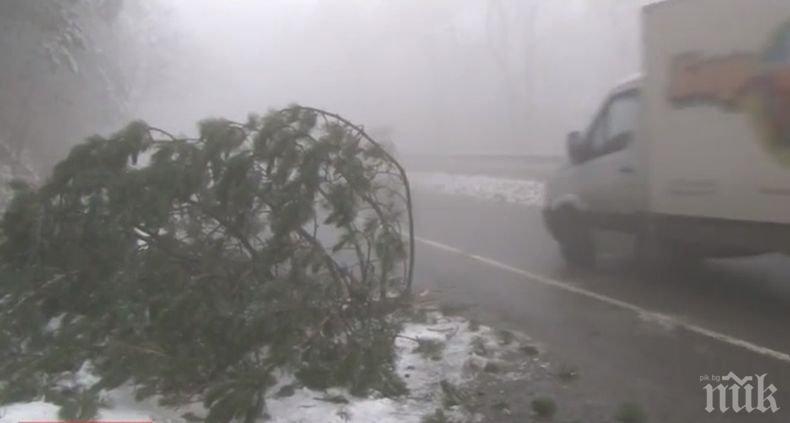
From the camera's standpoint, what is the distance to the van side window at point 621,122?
10219 mm

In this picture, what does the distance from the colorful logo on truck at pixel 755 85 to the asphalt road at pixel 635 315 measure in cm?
157

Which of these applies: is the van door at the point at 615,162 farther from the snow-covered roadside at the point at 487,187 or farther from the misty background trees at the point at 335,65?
the misty background trees at the point at 335,65

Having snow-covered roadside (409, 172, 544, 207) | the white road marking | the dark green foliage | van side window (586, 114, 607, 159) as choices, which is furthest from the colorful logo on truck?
snow-covered roadside (409, 172, 544, 207)

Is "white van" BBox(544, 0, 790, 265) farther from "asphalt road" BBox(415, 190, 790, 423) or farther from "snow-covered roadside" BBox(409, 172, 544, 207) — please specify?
"snow-covered roadside" BBox(409, 172, 544, 207)

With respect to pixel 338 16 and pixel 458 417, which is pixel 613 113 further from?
pixel 338 16

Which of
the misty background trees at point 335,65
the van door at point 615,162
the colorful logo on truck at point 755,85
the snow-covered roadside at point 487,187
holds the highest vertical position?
the misty background trees at point 335,65

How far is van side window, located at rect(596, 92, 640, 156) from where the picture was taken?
10.2m

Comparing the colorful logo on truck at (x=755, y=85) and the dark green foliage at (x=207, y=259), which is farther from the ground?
the colorful logo on truck at (x=755, y=85)

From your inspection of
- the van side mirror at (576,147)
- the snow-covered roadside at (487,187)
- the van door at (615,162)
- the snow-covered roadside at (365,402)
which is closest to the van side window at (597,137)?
the van door at (615,162)

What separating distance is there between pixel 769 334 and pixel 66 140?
75.8 ft

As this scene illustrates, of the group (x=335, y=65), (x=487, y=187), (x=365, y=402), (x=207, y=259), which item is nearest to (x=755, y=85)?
(x=365, y=402)

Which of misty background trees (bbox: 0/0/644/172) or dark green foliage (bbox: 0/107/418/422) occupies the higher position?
misty background trees (bbox: 0/0/644/172)

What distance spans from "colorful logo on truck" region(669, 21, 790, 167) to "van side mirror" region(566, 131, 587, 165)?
229cm

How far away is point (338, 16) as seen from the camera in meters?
65.3
